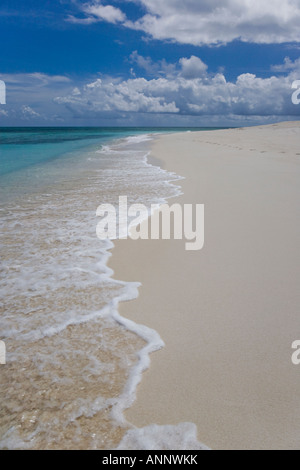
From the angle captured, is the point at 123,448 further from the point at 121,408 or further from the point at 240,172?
the point at 240,172

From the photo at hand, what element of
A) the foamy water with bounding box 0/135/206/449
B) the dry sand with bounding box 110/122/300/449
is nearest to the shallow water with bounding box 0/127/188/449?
the foamy water with bounding box 0/135/206/449

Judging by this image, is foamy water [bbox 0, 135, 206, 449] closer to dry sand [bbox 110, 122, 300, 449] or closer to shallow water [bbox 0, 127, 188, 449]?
shallow water [bbox 0, 127, 188, 449]

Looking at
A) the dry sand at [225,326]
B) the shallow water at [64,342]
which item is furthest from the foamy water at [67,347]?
the dry sand at [225,326]

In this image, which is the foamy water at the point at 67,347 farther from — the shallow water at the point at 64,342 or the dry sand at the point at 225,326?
the dry sand at the point at 225,326

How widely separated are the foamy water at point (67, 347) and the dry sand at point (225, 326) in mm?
137

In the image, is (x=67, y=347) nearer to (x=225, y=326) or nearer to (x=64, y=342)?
(x=64, y=342)

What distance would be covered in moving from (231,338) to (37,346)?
1.52 metres

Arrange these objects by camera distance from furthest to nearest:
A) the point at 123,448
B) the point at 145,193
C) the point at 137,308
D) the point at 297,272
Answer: the point at 145,193 < the point at 297,272 < the point at 137,308 < the point at 123,448

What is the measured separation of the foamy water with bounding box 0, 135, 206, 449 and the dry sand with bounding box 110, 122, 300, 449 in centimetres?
14

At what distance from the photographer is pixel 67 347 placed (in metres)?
2.49

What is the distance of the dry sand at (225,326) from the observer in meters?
1.88

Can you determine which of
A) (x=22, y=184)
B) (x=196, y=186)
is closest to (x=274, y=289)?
(x=196, y=186)

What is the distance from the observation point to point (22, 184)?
998 centimetres

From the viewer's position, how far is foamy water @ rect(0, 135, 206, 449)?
71.7 inches
